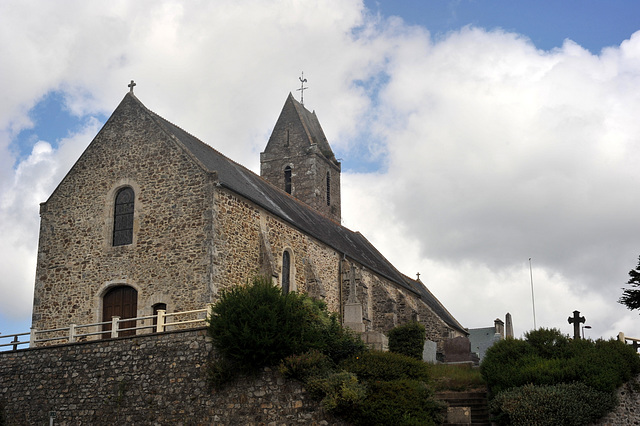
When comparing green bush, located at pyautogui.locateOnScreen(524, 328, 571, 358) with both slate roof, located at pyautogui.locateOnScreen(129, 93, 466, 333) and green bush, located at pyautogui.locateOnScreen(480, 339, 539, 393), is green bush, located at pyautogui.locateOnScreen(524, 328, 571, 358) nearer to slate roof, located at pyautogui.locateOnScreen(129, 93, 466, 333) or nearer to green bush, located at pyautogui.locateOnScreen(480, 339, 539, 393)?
green bush, located at pyautogui.locateOnScreen(480, 339, 539, 393)

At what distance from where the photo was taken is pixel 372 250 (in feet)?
131

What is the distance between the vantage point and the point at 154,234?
2356 centimetres

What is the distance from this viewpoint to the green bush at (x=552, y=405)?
56.7 ft

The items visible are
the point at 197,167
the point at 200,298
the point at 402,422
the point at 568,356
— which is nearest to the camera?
the point at 402,422

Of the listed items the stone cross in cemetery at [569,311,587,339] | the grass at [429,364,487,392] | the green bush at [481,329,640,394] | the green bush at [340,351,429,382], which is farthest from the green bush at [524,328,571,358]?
the stone cross in cemetery at [569,311,587,339]

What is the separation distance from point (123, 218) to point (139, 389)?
6.75 meters

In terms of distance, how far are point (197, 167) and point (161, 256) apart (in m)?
2.93

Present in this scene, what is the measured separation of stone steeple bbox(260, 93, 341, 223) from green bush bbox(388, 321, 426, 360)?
58.3 feet

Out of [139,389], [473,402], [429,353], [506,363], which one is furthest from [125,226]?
[506,363]

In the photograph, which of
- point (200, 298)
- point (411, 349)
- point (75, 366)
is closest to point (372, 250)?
point (411, 349)

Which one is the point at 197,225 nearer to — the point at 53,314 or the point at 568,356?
the point at 53,314

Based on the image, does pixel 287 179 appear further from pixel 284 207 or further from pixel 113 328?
pixel 113 328

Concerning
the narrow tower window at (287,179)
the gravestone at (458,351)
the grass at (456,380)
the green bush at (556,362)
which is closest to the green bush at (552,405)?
the green bush at (556,362)

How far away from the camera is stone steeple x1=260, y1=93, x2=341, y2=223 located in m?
42.2
